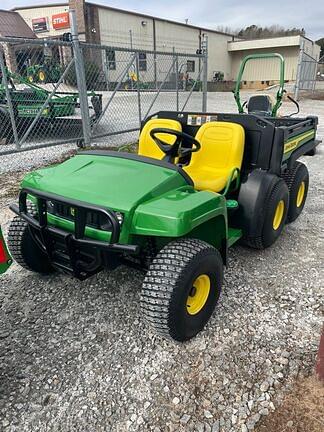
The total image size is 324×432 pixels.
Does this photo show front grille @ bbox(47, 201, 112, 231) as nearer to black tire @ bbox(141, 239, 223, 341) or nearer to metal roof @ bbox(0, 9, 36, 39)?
black tire @ bbox(141, 239, 223, 341)

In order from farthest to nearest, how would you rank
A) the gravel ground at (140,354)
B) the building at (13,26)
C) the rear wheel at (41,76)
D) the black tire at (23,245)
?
the building at (13,26) → the rear wheel at (41,76) → the black tire at (23,245) → the gravel ground at (140,354)

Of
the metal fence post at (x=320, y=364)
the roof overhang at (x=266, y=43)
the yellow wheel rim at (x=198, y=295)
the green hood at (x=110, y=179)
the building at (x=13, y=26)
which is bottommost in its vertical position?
the metal fence post at (x=320, y=364)

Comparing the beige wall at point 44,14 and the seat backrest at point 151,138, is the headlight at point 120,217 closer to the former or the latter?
the seat backrest at point 151,138

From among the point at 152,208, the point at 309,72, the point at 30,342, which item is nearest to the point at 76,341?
the point at 30,342

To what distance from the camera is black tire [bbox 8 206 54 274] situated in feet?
8.35

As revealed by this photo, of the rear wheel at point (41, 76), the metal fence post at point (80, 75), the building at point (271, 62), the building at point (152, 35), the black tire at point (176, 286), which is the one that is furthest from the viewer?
the building at point (271, 62)

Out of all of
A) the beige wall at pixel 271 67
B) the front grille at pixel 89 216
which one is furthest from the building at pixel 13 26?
the front grille at pixel 89 216

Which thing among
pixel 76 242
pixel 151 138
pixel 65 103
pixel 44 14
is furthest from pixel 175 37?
pixel 76 242

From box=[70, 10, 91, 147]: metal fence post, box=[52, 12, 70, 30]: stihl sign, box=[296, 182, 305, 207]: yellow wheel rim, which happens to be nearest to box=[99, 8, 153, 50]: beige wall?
box=[52, 12, 70, 30]: stihl sign

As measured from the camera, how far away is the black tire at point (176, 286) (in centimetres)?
191

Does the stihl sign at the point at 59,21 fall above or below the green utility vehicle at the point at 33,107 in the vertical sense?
above

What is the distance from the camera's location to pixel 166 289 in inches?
74.8

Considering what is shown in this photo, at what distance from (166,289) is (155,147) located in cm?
165

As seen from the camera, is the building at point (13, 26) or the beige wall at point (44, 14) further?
the beige wall at point (44, 14)
